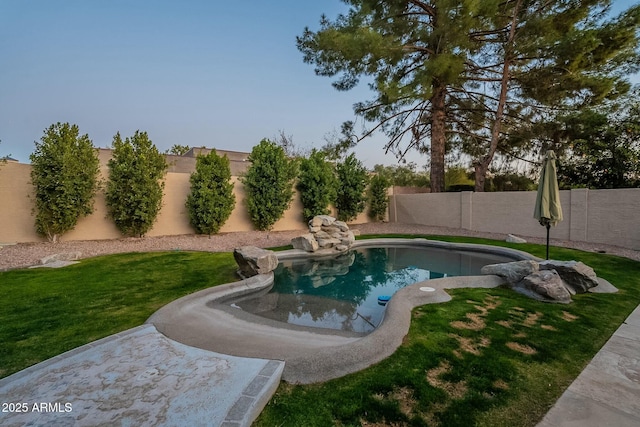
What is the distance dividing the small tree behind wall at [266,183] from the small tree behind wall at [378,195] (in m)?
5.44

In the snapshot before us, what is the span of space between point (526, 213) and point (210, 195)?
37.6ft

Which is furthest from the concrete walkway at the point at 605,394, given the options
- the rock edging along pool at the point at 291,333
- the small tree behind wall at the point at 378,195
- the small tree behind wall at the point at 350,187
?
the small tree behind wall at the point at 378,195

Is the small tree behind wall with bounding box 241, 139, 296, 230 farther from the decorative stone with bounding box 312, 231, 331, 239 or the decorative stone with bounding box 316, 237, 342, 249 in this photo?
the decorative stone with bounding box 316, 237, 342, 249

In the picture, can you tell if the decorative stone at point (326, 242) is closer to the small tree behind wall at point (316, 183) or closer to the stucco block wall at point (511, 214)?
the small tree behind wall at point (316, 183)

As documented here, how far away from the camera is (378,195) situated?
15.7m

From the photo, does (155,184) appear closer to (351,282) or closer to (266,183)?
(266,183)

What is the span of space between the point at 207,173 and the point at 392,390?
9.80 metres

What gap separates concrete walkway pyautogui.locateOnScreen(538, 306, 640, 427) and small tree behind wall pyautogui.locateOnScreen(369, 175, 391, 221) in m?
12.8

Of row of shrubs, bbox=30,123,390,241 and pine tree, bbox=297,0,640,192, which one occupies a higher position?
pine tree, bbox=297,0,640,192

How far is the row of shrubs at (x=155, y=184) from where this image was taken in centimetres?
834

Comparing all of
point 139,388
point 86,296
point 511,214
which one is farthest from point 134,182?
point 511,214

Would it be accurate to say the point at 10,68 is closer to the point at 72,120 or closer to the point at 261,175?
the point at 72,120

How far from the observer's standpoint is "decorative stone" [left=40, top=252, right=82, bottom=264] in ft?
22.6

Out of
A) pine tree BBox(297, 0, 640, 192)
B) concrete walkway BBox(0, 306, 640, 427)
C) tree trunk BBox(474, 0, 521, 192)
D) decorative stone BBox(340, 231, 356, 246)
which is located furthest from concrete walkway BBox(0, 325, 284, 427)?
tree trunk BBox(474, 0, 521, 192)
